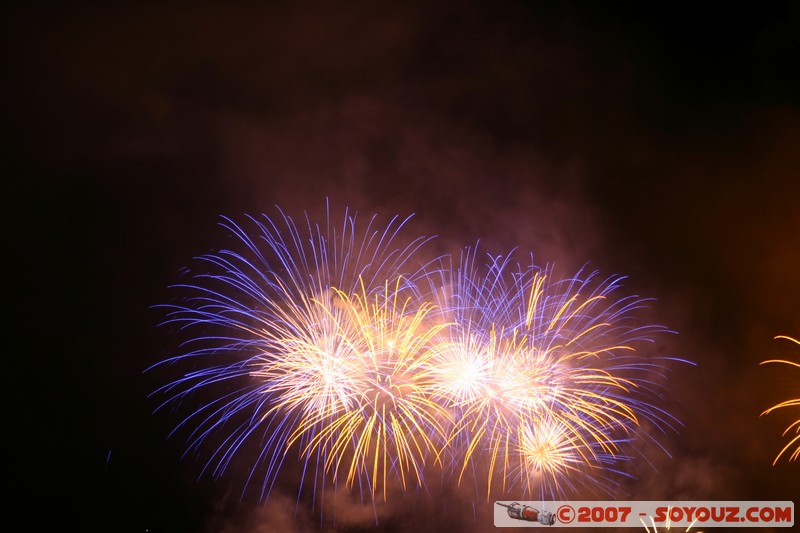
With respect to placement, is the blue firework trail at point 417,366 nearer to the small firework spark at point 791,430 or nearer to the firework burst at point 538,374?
the firework burst at point 538,374

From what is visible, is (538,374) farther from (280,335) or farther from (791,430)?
(791,430)

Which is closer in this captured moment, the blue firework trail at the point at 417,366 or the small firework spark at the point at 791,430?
the blue firework trail at the point at 417,366

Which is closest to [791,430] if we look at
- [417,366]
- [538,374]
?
[538,374]

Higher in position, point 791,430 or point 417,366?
point 417,366

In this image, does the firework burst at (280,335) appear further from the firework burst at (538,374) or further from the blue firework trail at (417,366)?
the firework burst at (538,374)

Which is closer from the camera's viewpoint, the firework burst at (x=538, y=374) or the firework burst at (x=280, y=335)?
the firework burst at (x=538, y=374)

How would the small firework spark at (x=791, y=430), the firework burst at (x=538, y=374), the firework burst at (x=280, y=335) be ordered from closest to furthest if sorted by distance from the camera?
the firework burst at (x=538, y=374) < the firework burst at (x=280, y=335) < the small firework spark at (x=791, y=430)

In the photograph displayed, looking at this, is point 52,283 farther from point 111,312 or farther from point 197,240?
point 197,240

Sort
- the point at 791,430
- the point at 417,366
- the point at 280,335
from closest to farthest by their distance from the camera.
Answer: the point at 417,366 < the point at 280,335 < the point at 791,430

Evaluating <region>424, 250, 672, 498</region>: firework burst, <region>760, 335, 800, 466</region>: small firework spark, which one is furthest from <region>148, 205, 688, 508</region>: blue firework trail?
<region>760, 335, 800, 466</region>: small firework spark

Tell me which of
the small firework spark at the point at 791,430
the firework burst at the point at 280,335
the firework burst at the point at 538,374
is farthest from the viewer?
the small firework spark at the point at 791,430

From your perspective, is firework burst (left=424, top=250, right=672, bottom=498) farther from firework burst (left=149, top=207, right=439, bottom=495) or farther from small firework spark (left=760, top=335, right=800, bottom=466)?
small firework spark (left=760, top=335, right=800, bottom=466)

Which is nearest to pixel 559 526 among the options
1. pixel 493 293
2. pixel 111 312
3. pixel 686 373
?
pixel 686 373

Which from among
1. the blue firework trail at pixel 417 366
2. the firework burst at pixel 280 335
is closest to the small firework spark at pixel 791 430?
the blue firework trail at pixel 417 366
